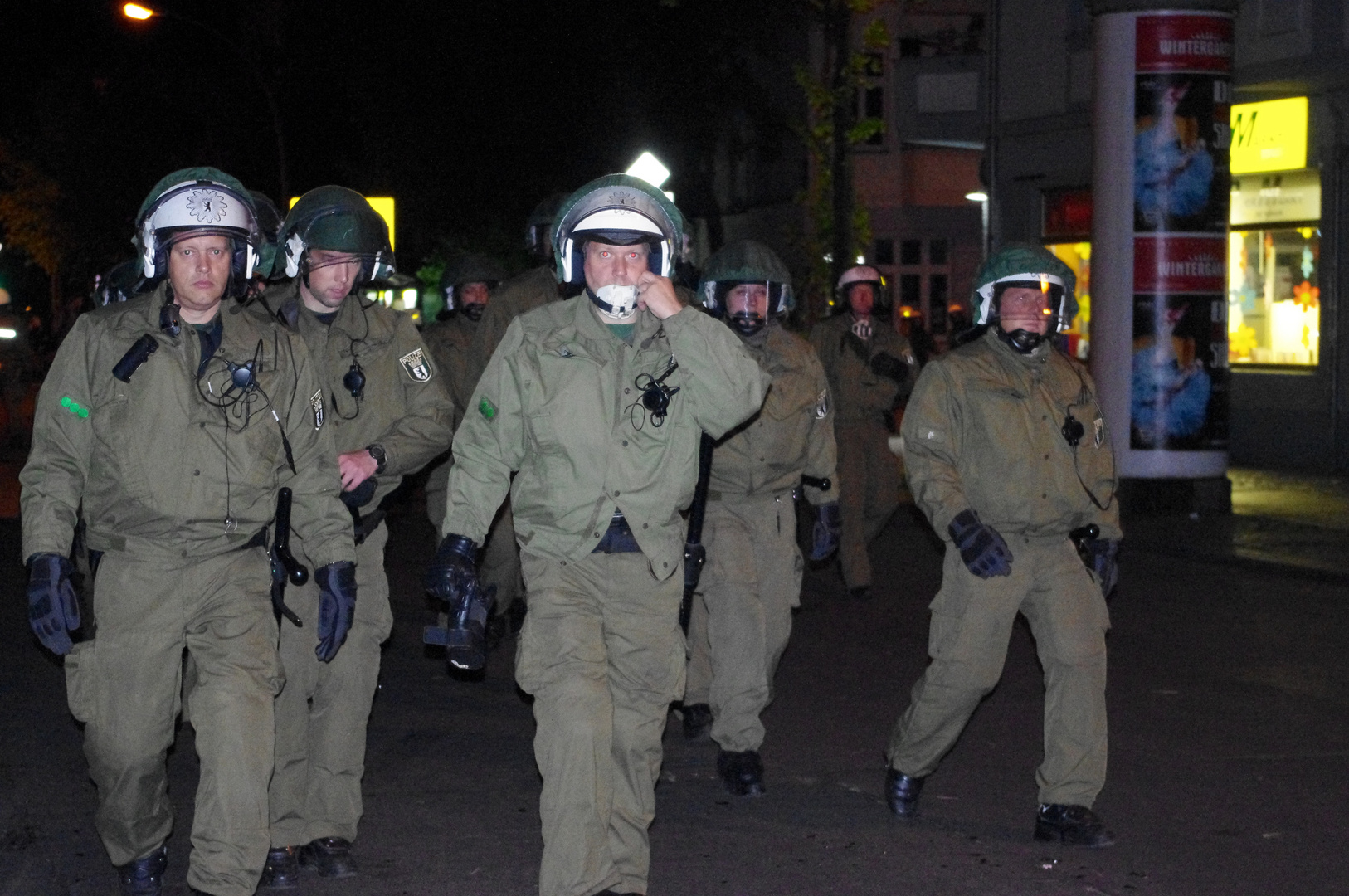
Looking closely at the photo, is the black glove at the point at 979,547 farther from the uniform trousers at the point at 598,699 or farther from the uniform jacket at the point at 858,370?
the uniform jacket at the point at 858,370

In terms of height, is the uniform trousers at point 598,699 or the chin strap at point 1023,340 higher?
the chin strap at point 1023,340

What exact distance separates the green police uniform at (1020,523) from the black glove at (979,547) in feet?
0.19

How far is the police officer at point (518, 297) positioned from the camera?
8.90 metres

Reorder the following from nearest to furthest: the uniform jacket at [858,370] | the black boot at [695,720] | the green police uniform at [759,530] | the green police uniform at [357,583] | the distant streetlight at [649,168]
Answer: the green police uniform at [357,583]
the green police uniform at [759,530]
the black boot at [695,720]
the uniform jacket at [858,370]
the distant streetlight at [649,168]

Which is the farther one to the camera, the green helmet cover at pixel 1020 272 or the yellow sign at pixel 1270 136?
the yellow sign at pixel 1270 136

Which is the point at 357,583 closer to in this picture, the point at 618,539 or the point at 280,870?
the point at 280,870

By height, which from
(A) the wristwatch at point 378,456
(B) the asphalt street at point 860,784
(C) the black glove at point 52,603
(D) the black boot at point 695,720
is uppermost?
(A) the wristwatch at point 378,456

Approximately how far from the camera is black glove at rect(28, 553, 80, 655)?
4711 millimetres

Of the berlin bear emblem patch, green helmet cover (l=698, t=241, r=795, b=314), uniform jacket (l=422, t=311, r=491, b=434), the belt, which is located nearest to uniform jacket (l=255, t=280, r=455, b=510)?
the berlin bear emblem patch

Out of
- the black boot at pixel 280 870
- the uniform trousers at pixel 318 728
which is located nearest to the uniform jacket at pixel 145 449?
the uniform trousers at pixel 318 728

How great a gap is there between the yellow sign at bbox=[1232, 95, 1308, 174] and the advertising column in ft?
16.1

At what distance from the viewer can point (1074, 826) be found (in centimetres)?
591

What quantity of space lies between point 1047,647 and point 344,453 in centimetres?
243

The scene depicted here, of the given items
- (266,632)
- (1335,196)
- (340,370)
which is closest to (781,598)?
(340,370)
